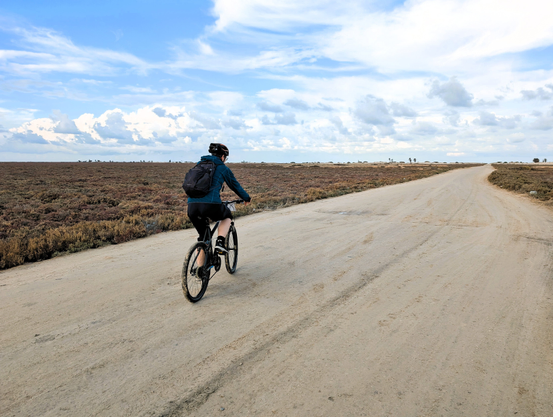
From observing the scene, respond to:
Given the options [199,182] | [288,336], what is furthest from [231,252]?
[288,336]

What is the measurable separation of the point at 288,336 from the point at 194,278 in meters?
1.62

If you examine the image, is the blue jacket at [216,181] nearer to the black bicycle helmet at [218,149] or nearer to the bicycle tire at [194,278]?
the black bicycle helmet at [218,149]

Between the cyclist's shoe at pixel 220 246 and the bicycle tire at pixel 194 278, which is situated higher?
the cyclist's shoe at pixel 220 246

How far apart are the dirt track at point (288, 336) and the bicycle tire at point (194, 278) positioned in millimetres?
178

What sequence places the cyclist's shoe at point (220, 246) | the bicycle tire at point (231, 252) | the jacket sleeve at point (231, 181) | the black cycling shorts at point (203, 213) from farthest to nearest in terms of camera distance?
the bicycle tire at point (231, 252) < the cyclist's shoe at point (220, 246) < the jacket sleeve at point (231, 181) < the black cycling shorts at point (203, 213)

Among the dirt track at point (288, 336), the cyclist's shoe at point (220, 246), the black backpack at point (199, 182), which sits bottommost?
the dirt track at point (288, 336)

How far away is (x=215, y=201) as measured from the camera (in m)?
4.46

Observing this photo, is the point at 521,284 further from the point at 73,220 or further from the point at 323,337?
the point at 73,220

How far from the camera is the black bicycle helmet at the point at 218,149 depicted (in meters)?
4.61

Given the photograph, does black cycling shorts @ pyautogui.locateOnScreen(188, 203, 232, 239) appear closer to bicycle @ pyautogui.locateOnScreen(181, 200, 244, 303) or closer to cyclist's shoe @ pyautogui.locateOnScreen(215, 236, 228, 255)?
bicycle @ pyautogui.locateOnScreen(181, 200, 244, 303)

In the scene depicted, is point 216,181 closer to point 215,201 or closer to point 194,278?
point 215,201

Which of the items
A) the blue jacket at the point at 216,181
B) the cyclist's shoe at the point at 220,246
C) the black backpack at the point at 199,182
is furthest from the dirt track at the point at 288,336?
the black backpack at the point at 199,182

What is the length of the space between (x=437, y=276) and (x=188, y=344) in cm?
407

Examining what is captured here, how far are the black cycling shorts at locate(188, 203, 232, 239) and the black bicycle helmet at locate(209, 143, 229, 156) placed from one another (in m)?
0.74
